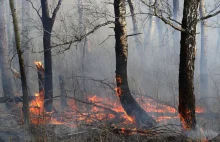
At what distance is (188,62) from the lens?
6.71 meters

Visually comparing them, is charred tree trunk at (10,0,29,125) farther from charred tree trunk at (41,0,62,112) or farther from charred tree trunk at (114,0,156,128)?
charred tree trunk at (114,0,156,128)

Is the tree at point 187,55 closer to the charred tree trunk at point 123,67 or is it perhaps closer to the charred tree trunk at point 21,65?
the charred tree trunk at point 123,67

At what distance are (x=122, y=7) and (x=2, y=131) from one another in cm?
504

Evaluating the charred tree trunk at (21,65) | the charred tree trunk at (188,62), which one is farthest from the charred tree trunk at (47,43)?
the charred tree trunk at (188,62)

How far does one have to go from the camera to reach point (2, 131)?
878cm

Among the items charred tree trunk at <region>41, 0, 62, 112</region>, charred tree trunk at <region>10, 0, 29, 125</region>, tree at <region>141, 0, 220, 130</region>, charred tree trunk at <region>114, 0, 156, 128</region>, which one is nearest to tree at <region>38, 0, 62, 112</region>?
charred tree trunk at <region>41, 0, 62, 112</region>

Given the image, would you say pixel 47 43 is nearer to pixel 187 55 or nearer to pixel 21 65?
pixel 21 65

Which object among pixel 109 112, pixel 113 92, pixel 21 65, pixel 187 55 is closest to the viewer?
pixel 187 55

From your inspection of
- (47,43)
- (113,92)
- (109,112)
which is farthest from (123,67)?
(47,43)

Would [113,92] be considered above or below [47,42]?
below

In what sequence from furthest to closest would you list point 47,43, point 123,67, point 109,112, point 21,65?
point 47,43, point 109,112, point 123,67, point 21,65

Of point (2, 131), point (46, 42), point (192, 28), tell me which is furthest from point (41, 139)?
point (46, 42)

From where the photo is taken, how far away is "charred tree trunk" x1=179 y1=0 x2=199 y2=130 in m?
6.54

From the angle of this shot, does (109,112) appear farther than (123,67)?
Yes
